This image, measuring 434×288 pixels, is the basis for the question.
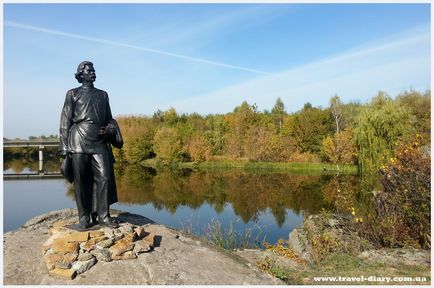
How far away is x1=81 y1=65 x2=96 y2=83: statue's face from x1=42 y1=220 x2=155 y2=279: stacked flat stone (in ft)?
7.31

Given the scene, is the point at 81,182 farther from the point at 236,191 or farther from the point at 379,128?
the point at 379,128

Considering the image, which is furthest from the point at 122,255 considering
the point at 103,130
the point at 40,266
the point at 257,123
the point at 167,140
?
the point at 257,123

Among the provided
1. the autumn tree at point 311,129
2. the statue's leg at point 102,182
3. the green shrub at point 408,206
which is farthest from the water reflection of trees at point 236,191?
the statue's leg at point 102,182

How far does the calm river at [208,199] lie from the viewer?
46.9ft

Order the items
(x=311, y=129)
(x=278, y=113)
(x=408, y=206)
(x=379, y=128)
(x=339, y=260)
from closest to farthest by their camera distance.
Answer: (x=339, y=260), (x=408, y=206), (x=379, y=128), (x=311, y=129), (x=278, y=113)

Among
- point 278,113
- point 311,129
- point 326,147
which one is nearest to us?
point 326,147

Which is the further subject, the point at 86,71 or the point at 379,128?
the point at 379,128

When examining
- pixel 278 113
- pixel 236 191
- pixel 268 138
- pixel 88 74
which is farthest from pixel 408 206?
pixel 278 113

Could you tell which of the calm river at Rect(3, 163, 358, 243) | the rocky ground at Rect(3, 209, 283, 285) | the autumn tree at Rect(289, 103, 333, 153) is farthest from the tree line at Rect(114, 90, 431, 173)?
the rocky ground at Rect(3, 209, 283, 285)

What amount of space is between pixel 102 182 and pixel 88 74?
1638 millimetres

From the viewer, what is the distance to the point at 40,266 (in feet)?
17.3

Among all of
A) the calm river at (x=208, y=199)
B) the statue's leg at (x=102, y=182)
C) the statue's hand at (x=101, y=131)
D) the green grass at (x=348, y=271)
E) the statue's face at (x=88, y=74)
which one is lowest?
the calm river at (x=208, y=199)

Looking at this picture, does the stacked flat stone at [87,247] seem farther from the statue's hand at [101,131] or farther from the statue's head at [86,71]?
the statue's head at [86,71]

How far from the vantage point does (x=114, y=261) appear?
17.5 feet
